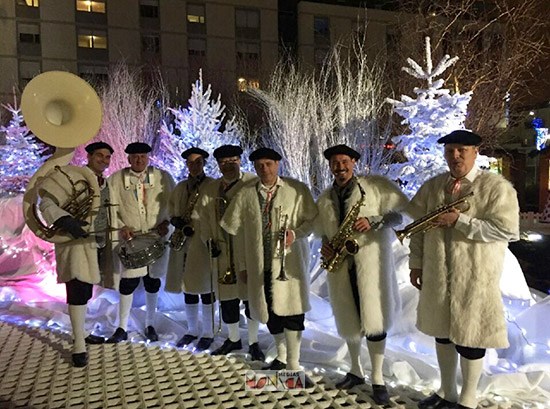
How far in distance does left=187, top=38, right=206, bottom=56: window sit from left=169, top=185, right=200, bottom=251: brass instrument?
27170 mm

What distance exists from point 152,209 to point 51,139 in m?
1.31

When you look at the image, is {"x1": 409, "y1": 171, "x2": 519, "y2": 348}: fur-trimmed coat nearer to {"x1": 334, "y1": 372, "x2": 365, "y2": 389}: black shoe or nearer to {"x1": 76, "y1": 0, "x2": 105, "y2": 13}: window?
{"x1": 334, "y1": 372, "x2": 365, "y2": 389}: black shoe

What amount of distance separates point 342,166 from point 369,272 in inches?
35.7

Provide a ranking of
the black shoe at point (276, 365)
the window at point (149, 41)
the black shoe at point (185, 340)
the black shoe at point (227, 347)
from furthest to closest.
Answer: the window at point (149, 41) < the black shoe at point (185, 340) < the black shoe at point (227, 347) < the black shoe at point (276, 365)

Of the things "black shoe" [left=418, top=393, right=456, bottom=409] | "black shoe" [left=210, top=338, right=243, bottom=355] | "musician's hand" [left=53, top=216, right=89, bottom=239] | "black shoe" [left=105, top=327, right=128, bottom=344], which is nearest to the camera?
"black shoe" [left=418, top=393, right=456, bottom=409]

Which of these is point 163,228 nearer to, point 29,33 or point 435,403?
point 435,403

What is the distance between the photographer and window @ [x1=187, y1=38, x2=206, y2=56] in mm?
30234

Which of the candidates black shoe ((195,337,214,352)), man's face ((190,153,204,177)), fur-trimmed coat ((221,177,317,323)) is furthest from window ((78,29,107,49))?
fur-trimmed coat ((221,177,317,323))

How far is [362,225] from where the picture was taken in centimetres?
371

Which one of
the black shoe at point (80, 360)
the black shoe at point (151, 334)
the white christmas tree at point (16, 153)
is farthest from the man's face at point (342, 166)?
the white christmas tree at point (16, 153)

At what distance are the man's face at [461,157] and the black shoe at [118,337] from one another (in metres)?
4.12

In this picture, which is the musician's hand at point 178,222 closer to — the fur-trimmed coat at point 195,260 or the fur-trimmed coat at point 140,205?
the fur-trimmed coat at point 195,260

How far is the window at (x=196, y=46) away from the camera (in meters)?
30.2

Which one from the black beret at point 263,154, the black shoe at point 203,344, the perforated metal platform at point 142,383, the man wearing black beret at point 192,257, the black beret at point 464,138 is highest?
the black beret at point 464,138
